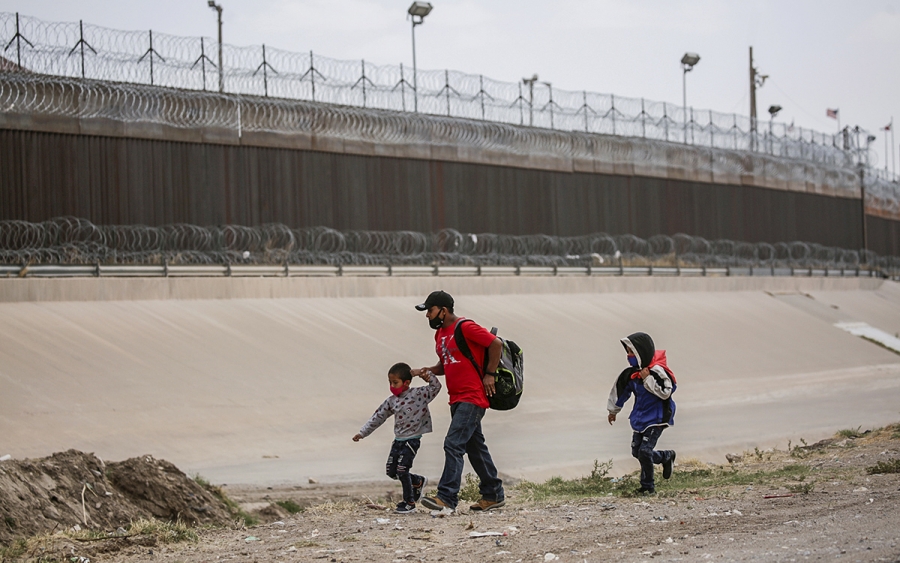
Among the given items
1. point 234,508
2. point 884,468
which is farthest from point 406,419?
point 884,468

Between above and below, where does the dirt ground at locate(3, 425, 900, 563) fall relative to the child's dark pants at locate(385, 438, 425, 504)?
below

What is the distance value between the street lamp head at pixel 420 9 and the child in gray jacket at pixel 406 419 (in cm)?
2316

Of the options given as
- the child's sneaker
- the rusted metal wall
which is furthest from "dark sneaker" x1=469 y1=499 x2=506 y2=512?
the rusted metal wall

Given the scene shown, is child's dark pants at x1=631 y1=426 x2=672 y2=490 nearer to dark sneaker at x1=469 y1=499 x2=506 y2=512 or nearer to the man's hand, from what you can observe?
dark sneaker at x1=469 y1=499 x2=506 y2=512

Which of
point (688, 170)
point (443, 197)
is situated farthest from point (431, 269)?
point (688, 170)

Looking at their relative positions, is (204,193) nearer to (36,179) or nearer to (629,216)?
(36,179)

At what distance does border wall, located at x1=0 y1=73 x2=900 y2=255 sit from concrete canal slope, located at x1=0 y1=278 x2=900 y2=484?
12.0ft

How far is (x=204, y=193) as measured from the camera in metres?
22.9

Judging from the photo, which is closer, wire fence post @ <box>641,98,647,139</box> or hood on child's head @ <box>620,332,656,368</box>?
hood on child's head @ <box>620,332,656,368</box>

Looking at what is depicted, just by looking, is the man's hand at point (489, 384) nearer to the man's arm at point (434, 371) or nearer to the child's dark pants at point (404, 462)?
the man's arm at point (434, 371)

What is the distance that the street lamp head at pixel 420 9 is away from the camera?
28891 mm

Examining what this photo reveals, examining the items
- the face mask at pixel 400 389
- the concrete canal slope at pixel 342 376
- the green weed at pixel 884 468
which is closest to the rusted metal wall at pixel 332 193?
the concrete canal slope at pixel 342 376

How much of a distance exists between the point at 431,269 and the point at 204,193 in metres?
5.39

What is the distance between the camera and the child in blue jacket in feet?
25.0
